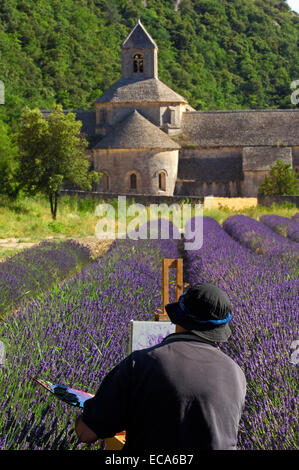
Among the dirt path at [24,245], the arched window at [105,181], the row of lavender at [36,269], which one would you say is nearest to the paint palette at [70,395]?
the row of lavender at [36,269]

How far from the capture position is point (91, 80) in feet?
246

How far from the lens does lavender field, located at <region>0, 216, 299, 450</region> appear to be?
3213 millimetres

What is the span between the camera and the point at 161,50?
87812mm

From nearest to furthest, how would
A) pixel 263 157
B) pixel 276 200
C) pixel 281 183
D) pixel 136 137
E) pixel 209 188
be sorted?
pixel 276 200 → pixel 281 183 → pixel 136 137 → pixel 263 157 → pixel 209 188

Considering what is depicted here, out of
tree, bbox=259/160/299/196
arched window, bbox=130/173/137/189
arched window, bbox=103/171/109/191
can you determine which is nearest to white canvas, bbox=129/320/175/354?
tree, bbox=259/160/299/196

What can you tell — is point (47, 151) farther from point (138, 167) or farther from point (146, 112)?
point (146, 112)

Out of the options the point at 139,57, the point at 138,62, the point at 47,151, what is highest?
the point at 139,57

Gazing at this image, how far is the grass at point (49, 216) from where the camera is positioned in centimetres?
1884

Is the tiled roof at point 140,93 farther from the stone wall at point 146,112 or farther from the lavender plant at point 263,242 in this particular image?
the lavender plant at point 263,242

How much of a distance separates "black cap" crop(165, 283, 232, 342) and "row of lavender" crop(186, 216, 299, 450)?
729 millimetres

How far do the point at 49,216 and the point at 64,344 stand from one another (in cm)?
1966

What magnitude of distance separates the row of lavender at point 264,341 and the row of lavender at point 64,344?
898 millimetres

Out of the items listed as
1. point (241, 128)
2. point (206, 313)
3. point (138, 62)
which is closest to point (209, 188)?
point (241, 128)

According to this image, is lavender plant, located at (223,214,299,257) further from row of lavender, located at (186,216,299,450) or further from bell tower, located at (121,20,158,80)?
bell tower, located at (121,20,158,80)
